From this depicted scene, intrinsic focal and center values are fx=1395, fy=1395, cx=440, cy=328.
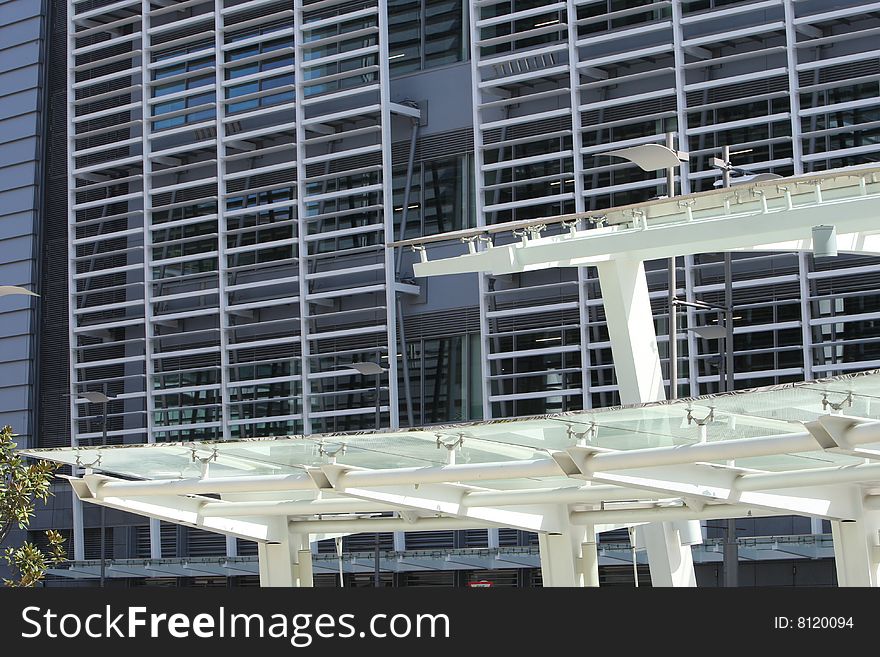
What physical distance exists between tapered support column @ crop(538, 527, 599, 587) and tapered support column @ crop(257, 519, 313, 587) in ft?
9.76

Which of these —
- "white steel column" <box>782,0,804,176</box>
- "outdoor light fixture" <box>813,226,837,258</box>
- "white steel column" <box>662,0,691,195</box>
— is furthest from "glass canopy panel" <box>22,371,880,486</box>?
"white steel column" <box>662,0,691,195</box>

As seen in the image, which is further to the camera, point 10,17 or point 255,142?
point 10,17

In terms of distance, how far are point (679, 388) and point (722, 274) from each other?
109 inches

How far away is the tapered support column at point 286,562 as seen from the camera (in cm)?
1562

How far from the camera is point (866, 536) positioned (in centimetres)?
1209

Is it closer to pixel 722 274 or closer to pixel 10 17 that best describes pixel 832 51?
pixel 722 274

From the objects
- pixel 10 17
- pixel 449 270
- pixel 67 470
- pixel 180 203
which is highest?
pixel 10 17

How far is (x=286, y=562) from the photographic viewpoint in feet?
51.3

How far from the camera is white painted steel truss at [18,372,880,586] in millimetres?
10414

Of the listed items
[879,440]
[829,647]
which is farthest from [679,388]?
[829,647]

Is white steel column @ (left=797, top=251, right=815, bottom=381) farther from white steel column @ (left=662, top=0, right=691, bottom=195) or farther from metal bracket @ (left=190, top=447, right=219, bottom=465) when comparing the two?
metal bracket @ (left=190, top=447, right=219, bottom=465)

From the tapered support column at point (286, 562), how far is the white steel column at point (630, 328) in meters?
4.07

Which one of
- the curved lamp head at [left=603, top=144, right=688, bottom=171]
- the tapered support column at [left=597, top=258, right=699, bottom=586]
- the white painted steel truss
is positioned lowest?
the white painted steel truss

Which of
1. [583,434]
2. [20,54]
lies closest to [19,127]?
[20,54]
